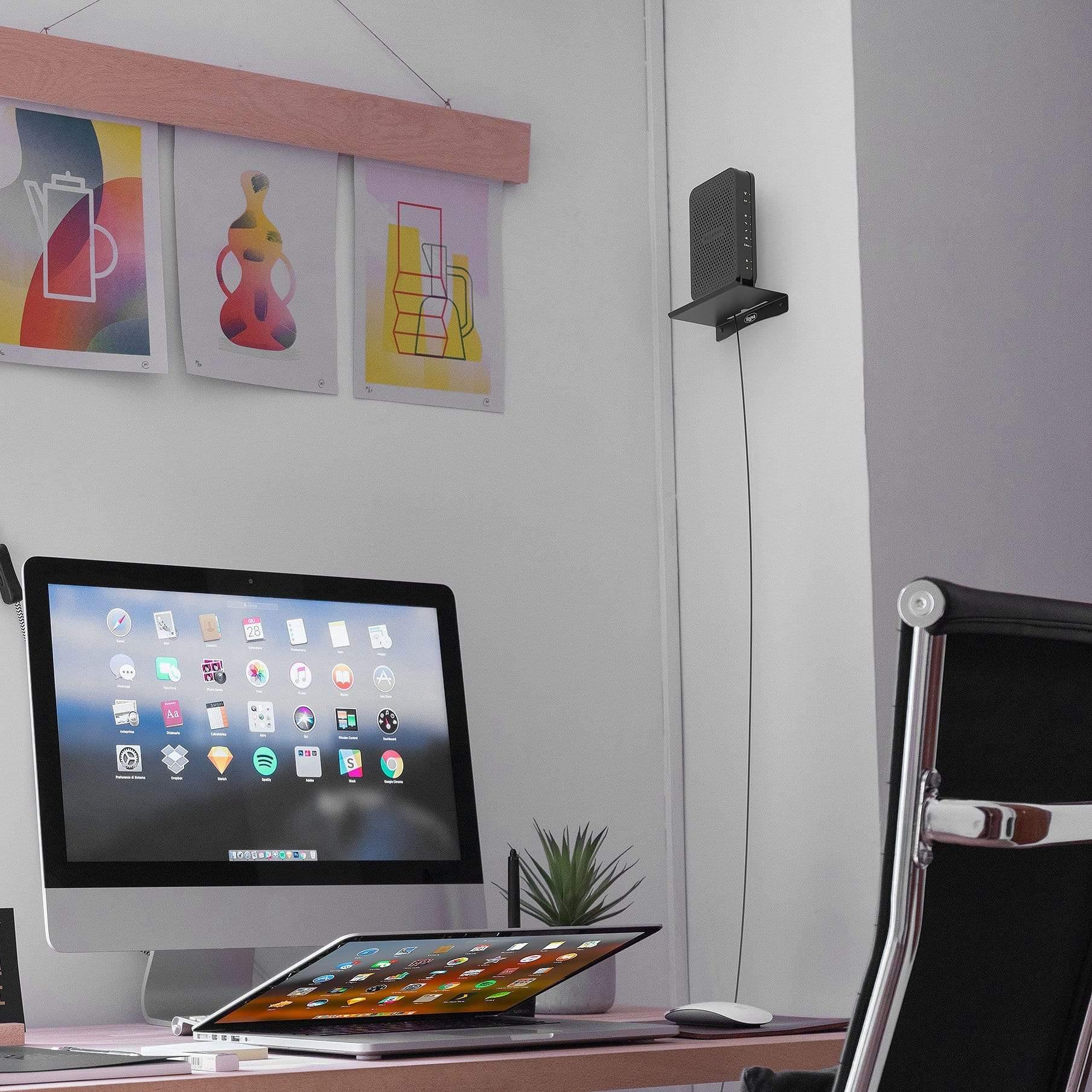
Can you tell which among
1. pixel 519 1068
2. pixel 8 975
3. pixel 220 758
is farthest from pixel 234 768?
pixel 519 1068

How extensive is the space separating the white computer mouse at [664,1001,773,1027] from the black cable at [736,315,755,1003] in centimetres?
61

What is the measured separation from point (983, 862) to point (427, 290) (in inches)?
58.3

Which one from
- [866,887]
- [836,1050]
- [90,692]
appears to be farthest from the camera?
[866,887]

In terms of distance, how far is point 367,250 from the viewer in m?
2.09

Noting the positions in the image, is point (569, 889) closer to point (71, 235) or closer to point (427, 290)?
point (427, 290)

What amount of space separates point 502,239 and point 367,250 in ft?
0.79

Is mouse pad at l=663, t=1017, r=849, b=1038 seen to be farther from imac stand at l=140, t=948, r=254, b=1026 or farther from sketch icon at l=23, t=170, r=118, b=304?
sketch icon at l=23, t=170, r=118, b=304

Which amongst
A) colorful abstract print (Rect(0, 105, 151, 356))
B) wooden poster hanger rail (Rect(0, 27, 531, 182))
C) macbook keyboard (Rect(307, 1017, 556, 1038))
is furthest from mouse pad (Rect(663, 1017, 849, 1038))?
wooden poster hanger rail (Rect(0, 27, 531, 182))

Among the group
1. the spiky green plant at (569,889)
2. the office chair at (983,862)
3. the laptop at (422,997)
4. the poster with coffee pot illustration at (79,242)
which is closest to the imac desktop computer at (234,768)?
the spiky green plant at (569,889)

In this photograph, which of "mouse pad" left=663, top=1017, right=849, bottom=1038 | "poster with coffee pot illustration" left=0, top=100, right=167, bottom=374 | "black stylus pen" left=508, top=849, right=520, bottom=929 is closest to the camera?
"mouse pad" left=663, top=1017, right=849, bottom=1038

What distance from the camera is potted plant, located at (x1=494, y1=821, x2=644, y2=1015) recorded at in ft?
5.20

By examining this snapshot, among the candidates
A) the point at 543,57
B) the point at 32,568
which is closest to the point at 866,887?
the point at 32,568

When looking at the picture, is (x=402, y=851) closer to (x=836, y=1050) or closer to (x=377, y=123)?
(x=836, y=1050)

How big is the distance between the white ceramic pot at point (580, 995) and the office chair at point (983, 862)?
2.38ft
